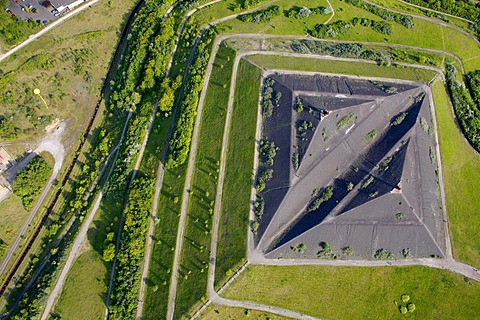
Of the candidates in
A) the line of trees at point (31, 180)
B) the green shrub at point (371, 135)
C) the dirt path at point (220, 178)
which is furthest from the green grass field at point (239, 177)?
the line of trees at point (31, 180)

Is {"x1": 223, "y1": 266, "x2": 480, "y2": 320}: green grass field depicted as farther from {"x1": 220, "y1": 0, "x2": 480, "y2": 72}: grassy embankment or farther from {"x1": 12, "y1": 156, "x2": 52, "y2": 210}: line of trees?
{"x1": 220, "y1": 0, "x2": 480, "y2": 72}: grassy embankment

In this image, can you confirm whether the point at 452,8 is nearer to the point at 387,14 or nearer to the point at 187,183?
the point at 387,14

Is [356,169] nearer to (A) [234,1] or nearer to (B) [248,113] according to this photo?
(B) [248,113]

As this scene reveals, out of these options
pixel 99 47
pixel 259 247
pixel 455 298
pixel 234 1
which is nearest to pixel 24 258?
pixel 259 247

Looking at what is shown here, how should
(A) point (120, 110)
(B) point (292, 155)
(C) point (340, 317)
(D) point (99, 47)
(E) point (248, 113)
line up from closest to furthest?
1. (C) point (340, 317)
2. (B) point (292, 155)
3. (E) point (248, 113)
4. (A) point (120, 110)
5. (D) point (99, 47)

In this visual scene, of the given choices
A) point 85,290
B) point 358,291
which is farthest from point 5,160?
point 358,291

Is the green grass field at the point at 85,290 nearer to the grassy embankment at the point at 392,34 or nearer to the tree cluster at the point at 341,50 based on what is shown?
the grassy embankment at the point at 392,34
